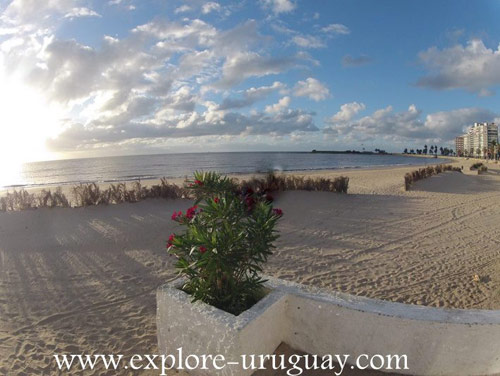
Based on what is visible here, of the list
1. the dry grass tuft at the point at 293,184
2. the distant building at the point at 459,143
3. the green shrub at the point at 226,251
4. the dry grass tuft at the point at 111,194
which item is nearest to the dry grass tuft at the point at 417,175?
the dry grass tuft at the point at 293,184

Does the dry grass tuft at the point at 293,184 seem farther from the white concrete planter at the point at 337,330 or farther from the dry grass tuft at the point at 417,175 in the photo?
the white concrete planter at the point at 337,330

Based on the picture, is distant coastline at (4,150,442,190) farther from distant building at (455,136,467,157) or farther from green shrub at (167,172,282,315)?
distant building at (455,136,467,157)

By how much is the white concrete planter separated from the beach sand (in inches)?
30.3

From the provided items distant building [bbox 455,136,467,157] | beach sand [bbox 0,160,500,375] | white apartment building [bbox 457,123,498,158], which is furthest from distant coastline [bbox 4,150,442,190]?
distant building [bbox 455,136,467,157]

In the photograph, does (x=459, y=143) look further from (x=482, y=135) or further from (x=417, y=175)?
(x=417, y=175)

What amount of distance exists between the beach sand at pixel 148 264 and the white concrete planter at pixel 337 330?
770 mm

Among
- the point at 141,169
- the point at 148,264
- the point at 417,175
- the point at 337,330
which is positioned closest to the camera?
the point at 337,330

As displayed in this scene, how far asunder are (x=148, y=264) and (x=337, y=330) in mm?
4122

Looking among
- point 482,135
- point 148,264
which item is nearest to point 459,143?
point 482,135

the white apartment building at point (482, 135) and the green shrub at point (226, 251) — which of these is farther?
the white apartment building at point (482, 135)

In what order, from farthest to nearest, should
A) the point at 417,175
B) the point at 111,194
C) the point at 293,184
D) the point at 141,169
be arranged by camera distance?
the point at 141,169, the point at 417,175, the point at 293,184, the point at 111,194

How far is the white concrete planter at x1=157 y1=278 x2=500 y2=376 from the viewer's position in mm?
2334

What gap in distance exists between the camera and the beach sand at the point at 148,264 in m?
3.55

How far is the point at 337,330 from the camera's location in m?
2.59
